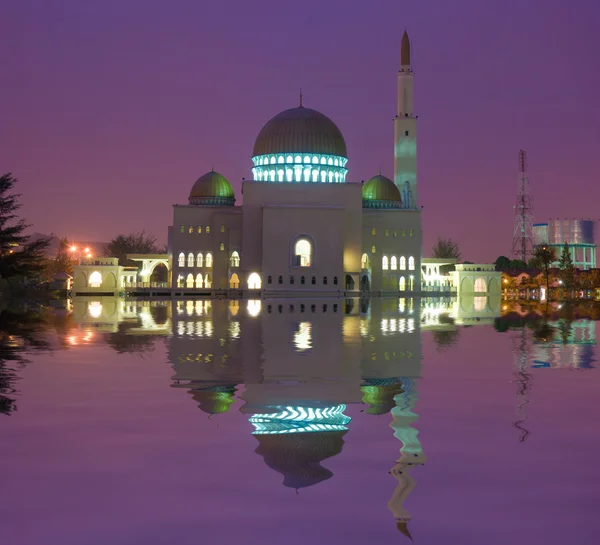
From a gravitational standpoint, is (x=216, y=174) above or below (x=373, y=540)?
above

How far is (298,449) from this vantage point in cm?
754

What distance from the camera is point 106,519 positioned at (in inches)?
221

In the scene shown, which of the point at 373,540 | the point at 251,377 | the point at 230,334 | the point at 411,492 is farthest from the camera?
the point at 230,334

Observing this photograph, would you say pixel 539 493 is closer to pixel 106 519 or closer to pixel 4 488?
pixel 106 519

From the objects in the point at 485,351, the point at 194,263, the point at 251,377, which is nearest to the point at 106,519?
the point at 251,377

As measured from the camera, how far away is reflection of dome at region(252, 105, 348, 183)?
84000 mm

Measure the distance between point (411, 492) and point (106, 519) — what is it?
7.00 feet

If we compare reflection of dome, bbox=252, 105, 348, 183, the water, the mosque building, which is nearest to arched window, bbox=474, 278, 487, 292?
the mosque building

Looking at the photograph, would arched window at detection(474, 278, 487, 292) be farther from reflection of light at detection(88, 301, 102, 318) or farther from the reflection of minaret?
the reflection of minaret

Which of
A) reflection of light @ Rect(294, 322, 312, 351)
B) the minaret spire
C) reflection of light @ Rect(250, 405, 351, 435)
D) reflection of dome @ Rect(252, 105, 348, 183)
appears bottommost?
reflection of light @ Rect(250, 405, 351, 435)

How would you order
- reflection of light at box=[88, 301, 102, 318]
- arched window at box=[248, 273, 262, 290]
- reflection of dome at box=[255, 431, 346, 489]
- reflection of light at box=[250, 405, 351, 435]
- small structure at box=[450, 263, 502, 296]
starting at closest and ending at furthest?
reflection of dome at box=[255, 431, 346, 489]
reflection of light at box=[250, 405, 351, 435]
reflection of light at box=[88, 301, 102, 318]
small structure at box=[450, 263, 502, 296]
arched window at box=[248, 273, 262, 290]

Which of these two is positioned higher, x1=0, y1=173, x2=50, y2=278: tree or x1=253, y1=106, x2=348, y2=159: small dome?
x1=253, y1=106, x2=348, y2=159: small dome

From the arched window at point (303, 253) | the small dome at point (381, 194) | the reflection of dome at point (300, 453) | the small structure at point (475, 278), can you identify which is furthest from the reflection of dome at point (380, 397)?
the small dome at point (381, 194)

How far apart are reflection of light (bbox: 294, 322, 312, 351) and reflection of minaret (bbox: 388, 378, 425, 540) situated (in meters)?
7.15
